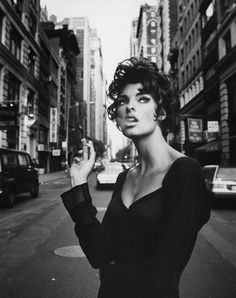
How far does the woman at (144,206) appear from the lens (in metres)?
1.17

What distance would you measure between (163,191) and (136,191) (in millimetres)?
229

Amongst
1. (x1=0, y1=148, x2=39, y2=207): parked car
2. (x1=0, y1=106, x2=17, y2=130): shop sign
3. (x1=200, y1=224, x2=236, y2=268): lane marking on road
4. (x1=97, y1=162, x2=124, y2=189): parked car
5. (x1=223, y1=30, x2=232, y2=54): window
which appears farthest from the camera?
(x1=223, y1=30, x2=232, y2=54): window

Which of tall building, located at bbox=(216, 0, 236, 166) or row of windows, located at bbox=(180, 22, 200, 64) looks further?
row of windows, located at bbox=(180, 22, 200, 64)

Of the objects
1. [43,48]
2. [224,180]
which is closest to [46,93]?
[43,48]

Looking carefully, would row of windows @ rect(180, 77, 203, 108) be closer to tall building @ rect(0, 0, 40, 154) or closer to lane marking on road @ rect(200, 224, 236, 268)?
tall building @ rect(0, 0, 40, 154)

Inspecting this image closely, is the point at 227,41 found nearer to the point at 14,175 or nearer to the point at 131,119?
the point at 14,175

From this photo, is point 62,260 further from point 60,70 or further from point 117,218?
point 60,70

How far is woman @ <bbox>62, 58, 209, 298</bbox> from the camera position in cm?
117

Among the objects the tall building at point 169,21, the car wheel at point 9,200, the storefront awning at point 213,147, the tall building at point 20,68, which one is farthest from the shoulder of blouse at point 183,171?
the tall building at point 169,21

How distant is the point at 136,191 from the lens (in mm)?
1491

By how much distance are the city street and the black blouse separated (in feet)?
8.20

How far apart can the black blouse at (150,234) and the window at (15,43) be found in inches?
1205

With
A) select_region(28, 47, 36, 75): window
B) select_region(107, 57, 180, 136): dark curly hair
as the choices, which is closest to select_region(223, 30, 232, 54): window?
select_region(28, 47, 36, 75): window

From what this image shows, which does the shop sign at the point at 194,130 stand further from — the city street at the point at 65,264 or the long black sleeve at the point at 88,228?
the long black sleeve at the point at 88,228
